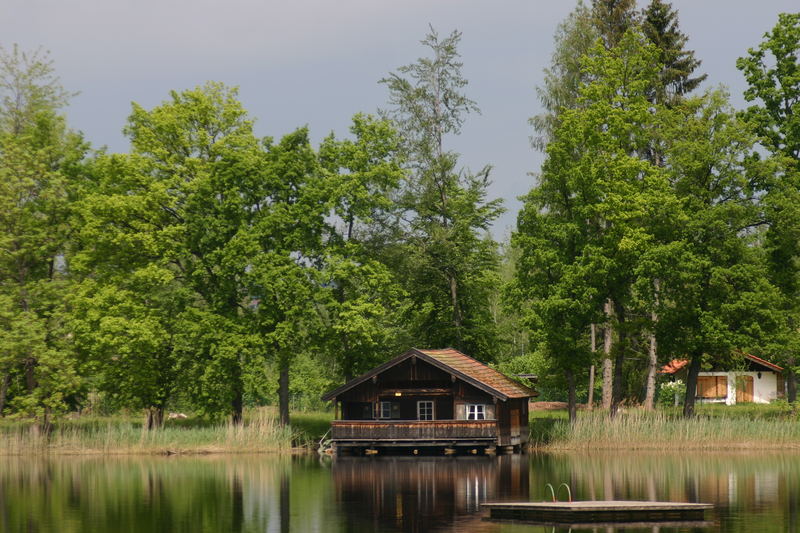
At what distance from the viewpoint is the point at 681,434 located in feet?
183

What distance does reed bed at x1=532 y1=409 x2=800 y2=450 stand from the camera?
55.8 metres

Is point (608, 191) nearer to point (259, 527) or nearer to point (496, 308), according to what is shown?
point (259, 527)

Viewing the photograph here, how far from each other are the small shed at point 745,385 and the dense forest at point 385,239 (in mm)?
19304

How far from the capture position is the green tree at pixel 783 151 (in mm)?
58750

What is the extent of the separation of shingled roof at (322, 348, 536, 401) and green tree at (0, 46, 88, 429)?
15.1m

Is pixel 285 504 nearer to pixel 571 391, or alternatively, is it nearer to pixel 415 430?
pixel 415 430

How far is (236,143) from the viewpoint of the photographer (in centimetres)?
6391

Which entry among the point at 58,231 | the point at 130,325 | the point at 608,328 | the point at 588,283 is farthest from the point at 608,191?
the point at 58,231

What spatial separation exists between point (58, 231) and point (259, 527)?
35341 millimetres

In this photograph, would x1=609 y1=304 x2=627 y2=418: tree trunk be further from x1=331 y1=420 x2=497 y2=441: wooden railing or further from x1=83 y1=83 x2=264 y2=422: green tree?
x1=83 y1=83 x2=264 y2=422: green tree

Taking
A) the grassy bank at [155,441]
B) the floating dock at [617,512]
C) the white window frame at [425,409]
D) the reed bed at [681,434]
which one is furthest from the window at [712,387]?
the floating dock at [617,512]

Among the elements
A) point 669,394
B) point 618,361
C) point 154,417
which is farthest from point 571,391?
point 154,417

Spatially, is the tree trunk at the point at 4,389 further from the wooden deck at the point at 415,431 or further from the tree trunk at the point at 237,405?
the wooden deck at the point at 415,431

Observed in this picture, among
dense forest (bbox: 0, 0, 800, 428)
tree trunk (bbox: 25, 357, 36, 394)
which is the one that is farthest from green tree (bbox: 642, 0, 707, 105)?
tree trunk (bbox: 25, 357, 36, 394)
